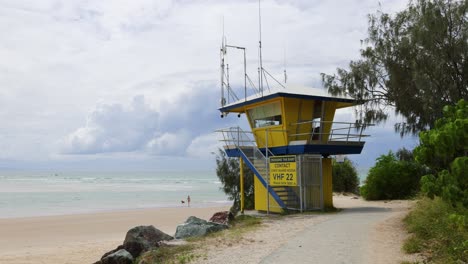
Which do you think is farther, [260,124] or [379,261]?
[260,124]

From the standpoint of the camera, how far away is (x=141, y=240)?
15.9 meters

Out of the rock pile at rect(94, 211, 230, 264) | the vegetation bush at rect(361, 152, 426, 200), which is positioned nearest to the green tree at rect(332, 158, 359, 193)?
the vegetation bush at rect(361, 152, 426, 200)

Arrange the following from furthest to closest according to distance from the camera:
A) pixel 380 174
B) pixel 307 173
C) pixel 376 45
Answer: pixel 380 174, pixel 307 173, pixel 376 45

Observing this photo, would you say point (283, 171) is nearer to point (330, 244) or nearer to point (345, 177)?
point (330, 244)

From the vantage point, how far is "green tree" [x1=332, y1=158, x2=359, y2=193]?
38781 millimetres

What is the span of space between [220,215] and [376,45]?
997 cm

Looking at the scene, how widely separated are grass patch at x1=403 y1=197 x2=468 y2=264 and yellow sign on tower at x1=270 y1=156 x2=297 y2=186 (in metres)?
6.20

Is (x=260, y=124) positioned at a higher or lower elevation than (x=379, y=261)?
higher

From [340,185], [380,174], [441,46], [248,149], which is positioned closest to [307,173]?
[248,149]

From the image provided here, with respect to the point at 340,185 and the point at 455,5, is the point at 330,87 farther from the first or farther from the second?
the point at 340,185

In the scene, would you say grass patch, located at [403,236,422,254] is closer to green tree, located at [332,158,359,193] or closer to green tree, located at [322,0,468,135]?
green tree, located at [322,0,468,135]

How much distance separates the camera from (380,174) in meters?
28.7

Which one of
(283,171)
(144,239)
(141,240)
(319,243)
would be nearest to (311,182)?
(283,171)

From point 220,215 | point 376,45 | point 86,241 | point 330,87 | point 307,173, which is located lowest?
point 86,241
